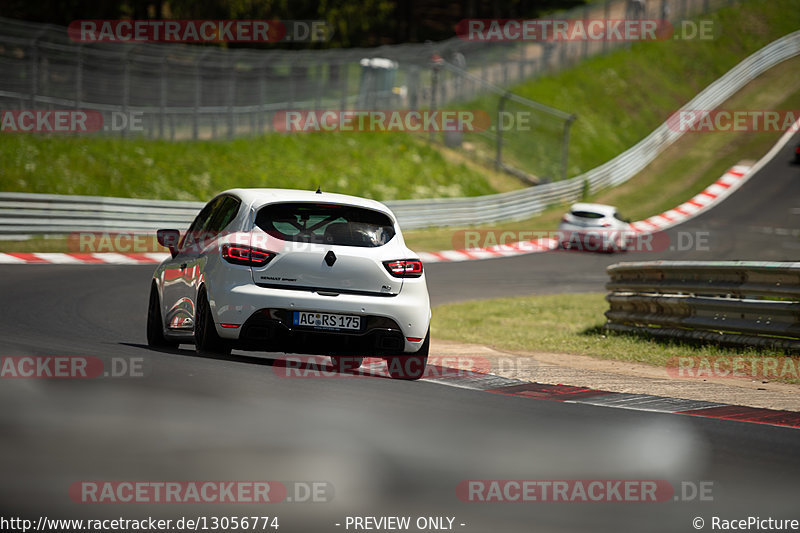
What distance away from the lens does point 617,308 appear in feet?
50.0

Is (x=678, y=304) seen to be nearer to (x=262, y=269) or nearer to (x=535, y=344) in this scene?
(x=535, y=344)

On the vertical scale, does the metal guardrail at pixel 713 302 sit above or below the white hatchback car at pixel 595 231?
above

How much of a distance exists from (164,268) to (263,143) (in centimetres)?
2732

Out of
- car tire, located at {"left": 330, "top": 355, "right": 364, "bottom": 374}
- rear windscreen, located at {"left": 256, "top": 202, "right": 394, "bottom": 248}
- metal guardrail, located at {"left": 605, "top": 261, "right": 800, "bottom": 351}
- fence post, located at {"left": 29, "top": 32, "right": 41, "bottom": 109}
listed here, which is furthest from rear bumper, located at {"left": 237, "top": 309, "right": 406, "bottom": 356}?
fence post, located at {"left": 29, "top": 32, "right": 41, "bottom": 109}

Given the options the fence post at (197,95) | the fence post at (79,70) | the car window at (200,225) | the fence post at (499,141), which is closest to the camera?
the car window at (200,225)

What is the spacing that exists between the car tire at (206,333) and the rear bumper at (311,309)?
0.12m

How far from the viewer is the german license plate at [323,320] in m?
9.15

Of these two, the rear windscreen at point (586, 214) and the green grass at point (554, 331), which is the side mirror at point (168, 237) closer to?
the green grass at point (554, 331)

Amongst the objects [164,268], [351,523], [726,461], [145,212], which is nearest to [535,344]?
[164,268]

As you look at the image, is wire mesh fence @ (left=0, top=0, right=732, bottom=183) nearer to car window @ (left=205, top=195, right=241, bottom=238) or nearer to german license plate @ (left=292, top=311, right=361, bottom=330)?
car window @ (left=205, top=195, right=241, bottom=238)

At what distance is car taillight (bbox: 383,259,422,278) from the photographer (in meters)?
9.45

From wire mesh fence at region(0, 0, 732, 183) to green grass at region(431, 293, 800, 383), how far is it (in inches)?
601

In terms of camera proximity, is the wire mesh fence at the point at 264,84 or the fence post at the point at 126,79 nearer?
the wire mesh fence at the point at 264,84

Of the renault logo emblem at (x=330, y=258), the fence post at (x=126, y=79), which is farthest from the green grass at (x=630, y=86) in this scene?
the renault logo emblem at (x=330, y=258)
